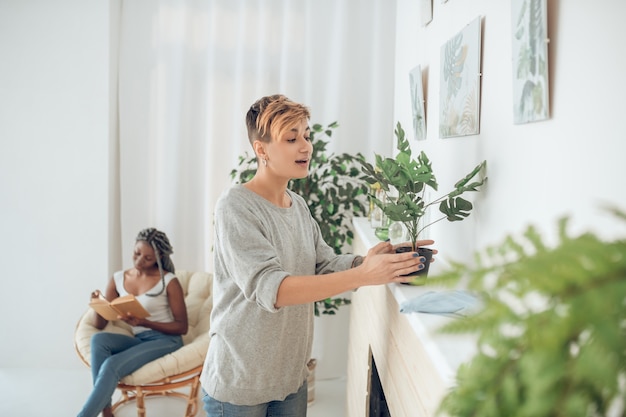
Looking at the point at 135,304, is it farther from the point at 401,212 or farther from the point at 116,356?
the point at 401,212

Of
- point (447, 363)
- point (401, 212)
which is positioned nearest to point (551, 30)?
point (401, 212)

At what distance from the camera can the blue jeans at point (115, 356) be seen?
2.53 meters

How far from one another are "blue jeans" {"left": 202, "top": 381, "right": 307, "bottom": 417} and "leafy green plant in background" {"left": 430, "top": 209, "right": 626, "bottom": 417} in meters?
1.27

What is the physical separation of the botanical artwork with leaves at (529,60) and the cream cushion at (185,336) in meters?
2.06

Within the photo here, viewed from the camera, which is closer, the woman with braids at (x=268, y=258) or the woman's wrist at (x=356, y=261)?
the woman with braids at (x=268, y=258)

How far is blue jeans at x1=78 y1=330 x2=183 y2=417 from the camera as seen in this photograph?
2531 mm

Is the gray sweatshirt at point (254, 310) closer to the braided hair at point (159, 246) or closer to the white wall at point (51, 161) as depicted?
the braided hair at point (159, 246)

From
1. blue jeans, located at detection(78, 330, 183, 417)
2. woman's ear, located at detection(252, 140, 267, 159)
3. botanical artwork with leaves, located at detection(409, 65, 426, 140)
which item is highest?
botanical artwork with leaves, located at detection(409, 65, 426, 140)

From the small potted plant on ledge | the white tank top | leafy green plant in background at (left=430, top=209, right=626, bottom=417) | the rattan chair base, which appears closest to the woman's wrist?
the small potted plant on ledge

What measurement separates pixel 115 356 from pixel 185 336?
491mm

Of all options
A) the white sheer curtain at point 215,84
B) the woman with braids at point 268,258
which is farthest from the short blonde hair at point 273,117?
the white sheer curtain at point 215,84

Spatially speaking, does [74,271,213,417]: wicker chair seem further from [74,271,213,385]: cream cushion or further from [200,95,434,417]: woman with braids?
[200,95,434,417]: woman with braids

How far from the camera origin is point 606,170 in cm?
85

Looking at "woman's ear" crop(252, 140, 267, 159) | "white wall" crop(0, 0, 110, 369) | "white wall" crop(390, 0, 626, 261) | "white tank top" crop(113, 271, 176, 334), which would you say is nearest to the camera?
"white wall" crop(390, 0, 626, 261)
